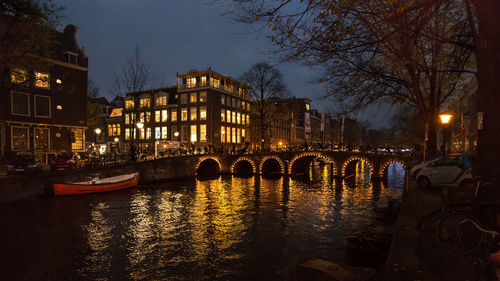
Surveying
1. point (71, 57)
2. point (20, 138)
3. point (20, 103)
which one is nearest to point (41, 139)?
point (20, 138)

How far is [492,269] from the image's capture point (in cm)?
496

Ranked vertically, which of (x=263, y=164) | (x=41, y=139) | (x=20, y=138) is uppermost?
(x=20, y=138)

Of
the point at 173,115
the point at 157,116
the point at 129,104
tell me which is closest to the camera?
the point at 173,115

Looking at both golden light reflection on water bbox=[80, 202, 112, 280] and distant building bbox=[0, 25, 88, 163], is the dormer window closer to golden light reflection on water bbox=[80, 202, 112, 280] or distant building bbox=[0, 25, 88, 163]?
distant building bbox=[0, 25, 88, 163]

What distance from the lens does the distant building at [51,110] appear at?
27797mm

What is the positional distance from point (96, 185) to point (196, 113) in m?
30.1

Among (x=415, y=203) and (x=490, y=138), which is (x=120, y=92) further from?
(x=490, y=138)

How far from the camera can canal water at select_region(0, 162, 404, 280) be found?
1016cm

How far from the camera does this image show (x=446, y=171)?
15641 millimetres

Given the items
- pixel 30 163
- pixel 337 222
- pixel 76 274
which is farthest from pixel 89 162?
pixel 337 222

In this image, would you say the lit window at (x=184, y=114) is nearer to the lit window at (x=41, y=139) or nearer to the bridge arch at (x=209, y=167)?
the bridge arch at (x=209, y=167)

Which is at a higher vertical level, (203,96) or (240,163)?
(203,96)

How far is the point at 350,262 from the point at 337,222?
573 cm

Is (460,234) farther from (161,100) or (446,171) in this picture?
(161,100)
